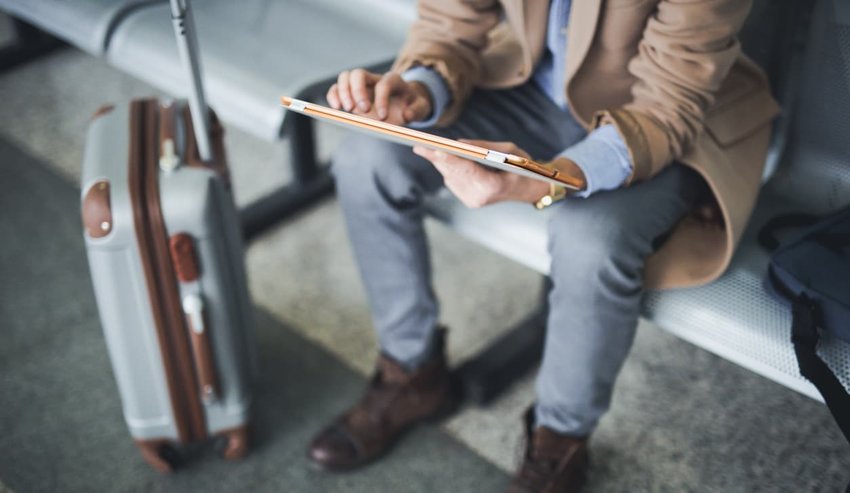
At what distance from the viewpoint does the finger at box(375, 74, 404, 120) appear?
4.00ft

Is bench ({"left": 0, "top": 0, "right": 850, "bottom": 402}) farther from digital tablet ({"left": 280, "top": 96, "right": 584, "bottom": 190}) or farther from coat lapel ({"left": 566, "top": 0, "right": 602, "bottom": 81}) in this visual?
digital tablet ({"left": 280, "top": 96, "right": 584, "bottom": 190})

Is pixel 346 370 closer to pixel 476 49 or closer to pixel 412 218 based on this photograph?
pixel 412 218

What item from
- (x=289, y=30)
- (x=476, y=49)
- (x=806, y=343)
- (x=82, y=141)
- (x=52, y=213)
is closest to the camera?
(x=806, y=343)

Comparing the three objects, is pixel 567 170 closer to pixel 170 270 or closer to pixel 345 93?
pixel 345 93

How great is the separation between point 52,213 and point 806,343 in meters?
1.86

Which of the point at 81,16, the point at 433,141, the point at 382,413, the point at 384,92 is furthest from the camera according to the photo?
the point at 81,16

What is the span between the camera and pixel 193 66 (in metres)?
1.28

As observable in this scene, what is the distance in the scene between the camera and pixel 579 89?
1342 millimetres

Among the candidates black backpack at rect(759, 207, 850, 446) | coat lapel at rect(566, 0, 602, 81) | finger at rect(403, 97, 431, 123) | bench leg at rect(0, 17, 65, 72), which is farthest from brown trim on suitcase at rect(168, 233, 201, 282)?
bench leg at rect(0, 17, 65, 72)

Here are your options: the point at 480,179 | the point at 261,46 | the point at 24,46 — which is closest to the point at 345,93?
the point at 480,179

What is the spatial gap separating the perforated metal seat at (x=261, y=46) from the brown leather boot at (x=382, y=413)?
0.53 metres

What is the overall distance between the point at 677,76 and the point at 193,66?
0.75 m

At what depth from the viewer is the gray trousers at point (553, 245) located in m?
1.21

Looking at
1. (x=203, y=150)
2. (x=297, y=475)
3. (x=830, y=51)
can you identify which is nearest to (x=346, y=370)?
(x=297, y=475)
